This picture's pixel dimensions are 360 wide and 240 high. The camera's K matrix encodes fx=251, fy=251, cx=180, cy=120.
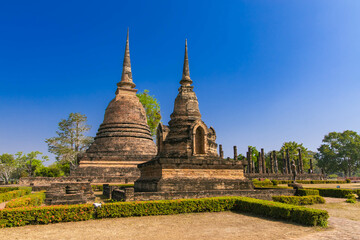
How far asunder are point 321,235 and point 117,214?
6961 millimetres

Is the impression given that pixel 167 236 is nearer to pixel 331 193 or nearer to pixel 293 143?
pixel 331 193

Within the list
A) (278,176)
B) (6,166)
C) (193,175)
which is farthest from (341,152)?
(6,166)

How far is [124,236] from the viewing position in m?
7.20

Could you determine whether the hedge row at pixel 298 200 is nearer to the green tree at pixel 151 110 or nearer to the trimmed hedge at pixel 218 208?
the trimmed hedge at pixel 218 208

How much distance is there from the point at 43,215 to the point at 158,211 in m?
4.19

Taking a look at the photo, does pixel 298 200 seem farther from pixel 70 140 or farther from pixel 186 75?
pixel 70 140

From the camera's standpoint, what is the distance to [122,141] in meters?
29.8

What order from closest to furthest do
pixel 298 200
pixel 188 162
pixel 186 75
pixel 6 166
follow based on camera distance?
pixel 298 200, pixel 188 162, pixel 186 75, pixel 6 166

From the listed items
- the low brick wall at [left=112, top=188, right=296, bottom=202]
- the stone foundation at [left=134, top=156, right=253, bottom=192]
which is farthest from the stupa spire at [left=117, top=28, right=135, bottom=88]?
the low brick wall at [left=112, top=188, right=296, bottom=202]

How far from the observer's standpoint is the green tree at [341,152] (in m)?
68.8

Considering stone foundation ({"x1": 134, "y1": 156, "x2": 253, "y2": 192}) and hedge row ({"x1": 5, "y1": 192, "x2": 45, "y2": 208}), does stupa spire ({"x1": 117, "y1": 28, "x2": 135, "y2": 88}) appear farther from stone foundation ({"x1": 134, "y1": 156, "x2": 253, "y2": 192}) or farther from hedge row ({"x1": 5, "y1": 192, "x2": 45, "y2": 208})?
hedge row ({"x1": 5, "y1": 192, "x2": 45, "y2": 208})

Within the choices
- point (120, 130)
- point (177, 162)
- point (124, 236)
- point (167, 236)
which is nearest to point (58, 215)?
point (124, 236)

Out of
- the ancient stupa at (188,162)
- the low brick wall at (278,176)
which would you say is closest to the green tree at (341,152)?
the low brick wall at (278,176)

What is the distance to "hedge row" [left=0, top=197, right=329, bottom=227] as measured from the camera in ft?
27.1
